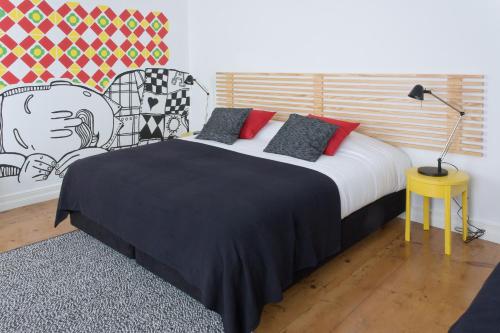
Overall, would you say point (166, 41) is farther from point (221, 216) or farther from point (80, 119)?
point (221, 216)

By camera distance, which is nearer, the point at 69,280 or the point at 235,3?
the point at 69,280

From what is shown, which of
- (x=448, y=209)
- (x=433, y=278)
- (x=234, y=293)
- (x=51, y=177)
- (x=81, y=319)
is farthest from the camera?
(x=51, y=177)

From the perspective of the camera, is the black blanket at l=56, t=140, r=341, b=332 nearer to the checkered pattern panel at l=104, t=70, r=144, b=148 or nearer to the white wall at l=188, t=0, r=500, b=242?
the white wall at l=188, t=0, r=500, b=242

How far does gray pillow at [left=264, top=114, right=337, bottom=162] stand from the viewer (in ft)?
10.1

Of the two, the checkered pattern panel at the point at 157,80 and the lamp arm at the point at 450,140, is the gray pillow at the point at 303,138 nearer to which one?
the lamp arm at the point at 450,140

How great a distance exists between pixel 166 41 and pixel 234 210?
129 inches

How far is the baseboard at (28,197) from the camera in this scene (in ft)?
12.3

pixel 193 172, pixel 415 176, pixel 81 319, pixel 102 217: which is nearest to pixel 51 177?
pixel 102 217

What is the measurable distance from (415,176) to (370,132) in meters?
0.76

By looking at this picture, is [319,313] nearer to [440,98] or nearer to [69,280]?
[69,280]

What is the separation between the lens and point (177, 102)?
5.03 metres

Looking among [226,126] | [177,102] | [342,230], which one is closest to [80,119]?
[177,102]

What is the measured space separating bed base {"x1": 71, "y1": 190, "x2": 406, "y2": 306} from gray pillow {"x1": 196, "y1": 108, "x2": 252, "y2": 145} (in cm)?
132

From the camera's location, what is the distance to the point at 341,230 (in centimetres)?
268
